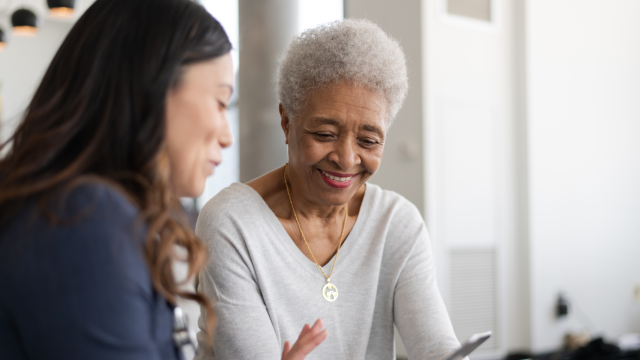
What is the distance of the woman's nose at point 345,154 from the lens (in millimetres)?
1444

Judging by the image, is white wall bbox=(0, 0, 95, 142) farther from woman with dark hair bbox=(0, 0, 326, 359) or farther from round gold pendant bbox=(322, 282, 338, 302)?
woman with dark hair bbox=(0, 0, 326, 359)

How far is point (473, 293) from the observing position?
155 inches

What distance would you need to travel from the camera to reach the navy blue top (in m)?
0.62

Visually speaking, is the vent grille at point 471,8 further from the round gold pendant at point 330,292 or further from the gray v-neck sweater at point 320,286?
the round gold pendant at point 330,292

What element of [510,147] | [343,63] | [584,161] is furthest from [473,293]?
[343,63]

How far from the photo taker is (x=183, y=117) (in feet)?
2.63

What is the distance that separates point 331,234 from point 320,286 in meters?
0.18

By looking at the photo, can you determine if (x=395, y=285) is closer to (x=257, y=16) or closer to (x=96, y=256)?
(x=96, y=256)

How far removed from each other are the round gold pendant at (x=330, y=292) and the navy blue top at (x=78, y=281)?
34.3 inches

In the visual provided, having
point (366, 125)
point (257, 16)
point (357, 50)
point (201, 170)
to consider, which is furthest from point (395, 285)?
point (257, 16)

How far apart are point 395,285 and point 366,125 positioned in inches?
17.9

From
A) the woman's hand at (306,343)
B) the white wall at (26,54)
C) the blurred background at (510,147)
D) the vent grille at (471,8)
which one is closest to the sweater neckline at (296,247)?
the woman's hand at (306,343)

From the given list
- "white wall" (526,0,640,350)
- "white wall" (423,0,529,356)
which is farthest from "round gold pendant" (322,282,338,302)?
"white wall" (526,0,640,350)

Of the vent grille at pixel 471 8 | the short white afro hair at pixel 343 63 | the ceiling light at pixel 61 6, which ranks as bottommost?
the short white afro hair at pixel 343 63
